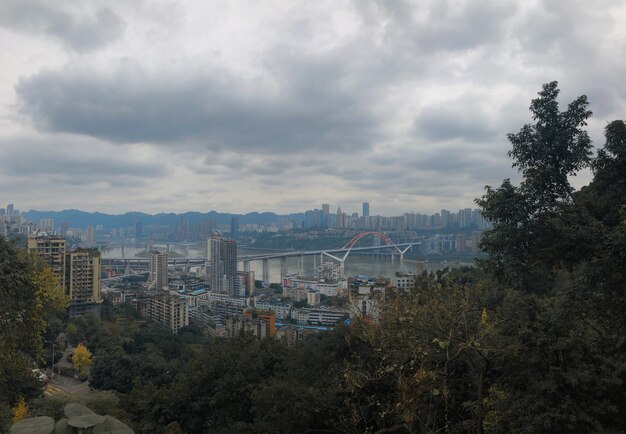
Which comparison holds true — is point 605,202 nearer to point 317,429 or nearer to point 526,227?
point 526,227

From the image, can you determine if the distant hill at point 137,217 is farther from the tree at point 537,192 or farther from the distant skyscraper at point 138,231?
the tree at point 537,192

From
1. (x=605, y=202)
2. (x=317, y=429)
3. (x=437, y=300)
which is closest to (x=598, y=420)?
(x=437, y=300)

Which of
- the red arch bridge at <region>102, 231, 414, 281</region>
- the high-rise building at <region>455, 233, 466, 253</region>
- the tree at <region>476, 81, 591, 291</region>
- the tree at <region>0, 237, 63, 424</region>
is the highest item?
the tree at <region>476, 81, 591, 291</region>

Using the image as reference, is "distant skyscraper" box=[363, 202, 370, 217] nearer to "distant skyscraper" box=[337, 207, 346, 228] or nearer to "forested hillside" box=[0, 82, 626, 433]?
"distant skyscraper" box=[337, 207, 346, 228]

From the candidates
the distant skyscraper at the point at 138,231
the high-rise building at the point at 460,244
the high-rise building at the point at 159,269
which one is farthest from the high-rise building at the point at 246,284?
the distant skyscraper at the point at 138,231

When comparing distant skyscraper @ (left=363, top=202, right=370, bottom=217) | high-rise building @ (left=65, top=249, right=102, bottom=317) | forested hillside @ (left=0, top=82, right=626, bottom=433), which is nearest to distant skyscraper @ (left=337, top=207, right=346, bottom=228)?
distant skyscraper @ (left=363, top=202, right=370, bottom=217)

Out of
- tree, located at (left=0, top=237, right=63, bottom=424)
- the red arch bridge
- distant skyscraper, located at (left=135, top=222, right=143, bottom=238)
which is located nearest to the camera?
tree, located at (left=0, top=237, right=63, bottom=424)

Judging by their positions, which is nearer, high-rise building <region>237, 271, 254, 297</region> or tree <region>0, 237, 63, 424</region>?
tree <region>0, 237, 63, 424</region>

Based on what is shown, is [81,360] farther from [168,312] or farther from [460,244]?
[460,244]
